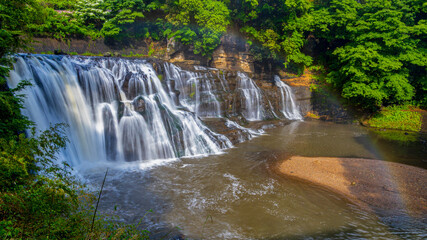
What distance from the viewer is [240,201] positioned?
7676 mm

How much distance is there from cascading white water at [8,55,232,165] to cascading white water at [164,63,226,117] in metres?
3.55

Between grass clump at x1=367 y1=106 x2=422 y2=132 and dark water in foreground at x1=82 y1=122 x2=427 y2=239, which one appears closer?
dark water in foreground at x1=82 y1=122 x2=427 y2=239

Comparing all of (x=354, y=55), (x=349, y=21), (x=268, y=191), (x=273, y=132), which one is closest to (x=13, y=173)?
(x=268, y=191)

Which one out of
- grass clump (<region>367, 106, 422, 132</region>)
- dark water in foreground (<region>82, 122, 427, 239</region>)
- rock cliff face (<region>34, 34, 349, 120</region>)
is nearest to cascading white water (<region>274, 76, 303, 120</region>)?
rock cliff face (<region>34, 34, 349, 120</region>)

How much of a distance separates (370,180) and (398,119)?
534 inches

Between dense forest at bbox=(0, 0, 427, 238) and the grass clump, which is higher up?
dense forest at bbox=(0, 0, 427, 238)

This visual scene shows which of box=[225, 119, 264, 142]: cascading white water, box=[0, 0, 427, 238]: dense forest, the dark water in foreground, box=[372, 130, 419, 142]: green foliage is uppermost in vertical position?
box=[0, 0, 427, 238]: dense forest

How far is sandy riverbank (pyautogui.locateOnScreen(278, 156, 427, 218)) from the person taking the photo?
7.51 metres

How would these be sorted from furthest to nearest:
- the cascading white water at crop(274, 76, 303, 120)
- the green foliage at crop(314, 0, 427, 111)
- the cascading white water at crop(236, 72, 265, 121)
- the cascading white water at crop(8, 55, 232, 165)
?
the cascading white water at crop(274, 76, 303, 120) < the cascading white water at crop(236, 72, 265, 121) < the green foliage at crop(314, 0, 427, 111) < the cascading white water at crop(8, 55, 232, 165)

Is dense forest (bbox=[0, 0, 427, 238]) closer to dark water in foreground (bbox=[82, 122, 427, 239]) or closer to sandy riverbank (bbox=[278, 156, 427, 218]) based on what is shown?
dark water in foreground (bbox=[82, 122, 427, 239])

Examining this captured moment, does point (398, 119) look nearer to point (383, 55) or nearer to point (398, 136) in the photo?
point (398, 136)

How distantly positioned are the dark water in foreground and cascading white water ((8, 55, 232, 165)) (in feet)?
3.80

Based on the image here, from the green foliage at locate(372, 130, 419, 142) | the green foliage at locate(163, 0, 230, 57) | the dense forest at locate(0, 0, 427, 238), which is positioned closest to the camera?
the green foliage at locate(372, 130, 419, 142)

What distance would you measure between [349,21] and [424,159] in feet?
45.6
